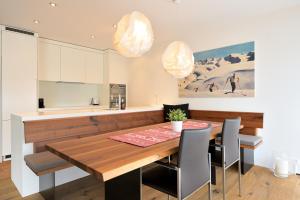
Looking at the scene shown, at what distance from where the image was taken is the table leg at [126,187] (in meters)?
1.42

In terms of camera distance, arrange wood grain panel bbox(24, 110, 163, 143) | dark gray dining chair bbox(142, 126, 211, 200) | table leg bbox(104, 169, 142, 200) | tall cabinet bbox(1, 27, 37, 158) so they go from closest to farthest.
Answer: dark gray dining chair bbox(142, 126, 211, 200) < table leg bbox(104, 169, 142, 200) < wood grain panel bbox(24, 110, 163, 143) < tall cabinet bbox(1, 27, 37, 158)

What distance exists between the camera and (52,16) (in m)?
2.97

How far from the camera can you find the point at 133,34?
172 cm

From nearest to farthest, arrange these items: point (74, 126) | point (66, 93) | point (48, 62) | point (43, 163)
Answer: point (43, 163)
point (74, 126)
point (48, 62)
point (66, 93)

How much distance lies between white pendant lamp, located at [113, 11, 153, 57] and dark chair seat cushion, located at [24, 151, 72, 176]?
132 centimetres

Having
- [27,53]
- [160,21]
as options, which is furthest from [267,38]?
[27,53]

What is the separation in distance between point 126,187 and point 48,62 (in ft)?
12.0

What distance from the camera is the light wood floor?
210 centimetres

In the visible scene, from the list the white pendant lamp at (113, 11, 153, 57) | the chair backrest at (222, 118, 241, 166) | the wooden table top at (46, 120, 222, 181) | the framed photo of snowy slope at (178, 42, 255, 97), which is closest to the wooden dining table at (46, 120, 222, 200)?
the wooden table top at (46, 120, 222, 181)

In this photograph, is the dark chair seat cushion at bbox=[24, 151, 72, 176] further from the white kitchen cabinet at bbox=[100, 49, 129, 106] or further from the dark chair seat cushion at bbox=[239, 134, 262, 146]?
the white kitchen cabinet at bbox=[100, 49, 129, 106]

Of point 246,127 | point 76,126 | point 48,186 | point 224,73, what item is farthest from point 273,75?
point 48,186

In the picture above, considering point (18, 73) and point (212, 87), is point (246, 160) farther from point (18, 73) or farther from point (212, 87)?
point (18, 73)

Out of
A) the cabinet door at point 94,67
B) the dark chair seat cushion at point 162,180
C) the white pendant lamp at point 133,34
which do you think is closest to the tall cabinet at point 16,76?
the cabinet door at point 94,67

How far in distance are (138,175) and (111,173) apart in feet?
1.60
